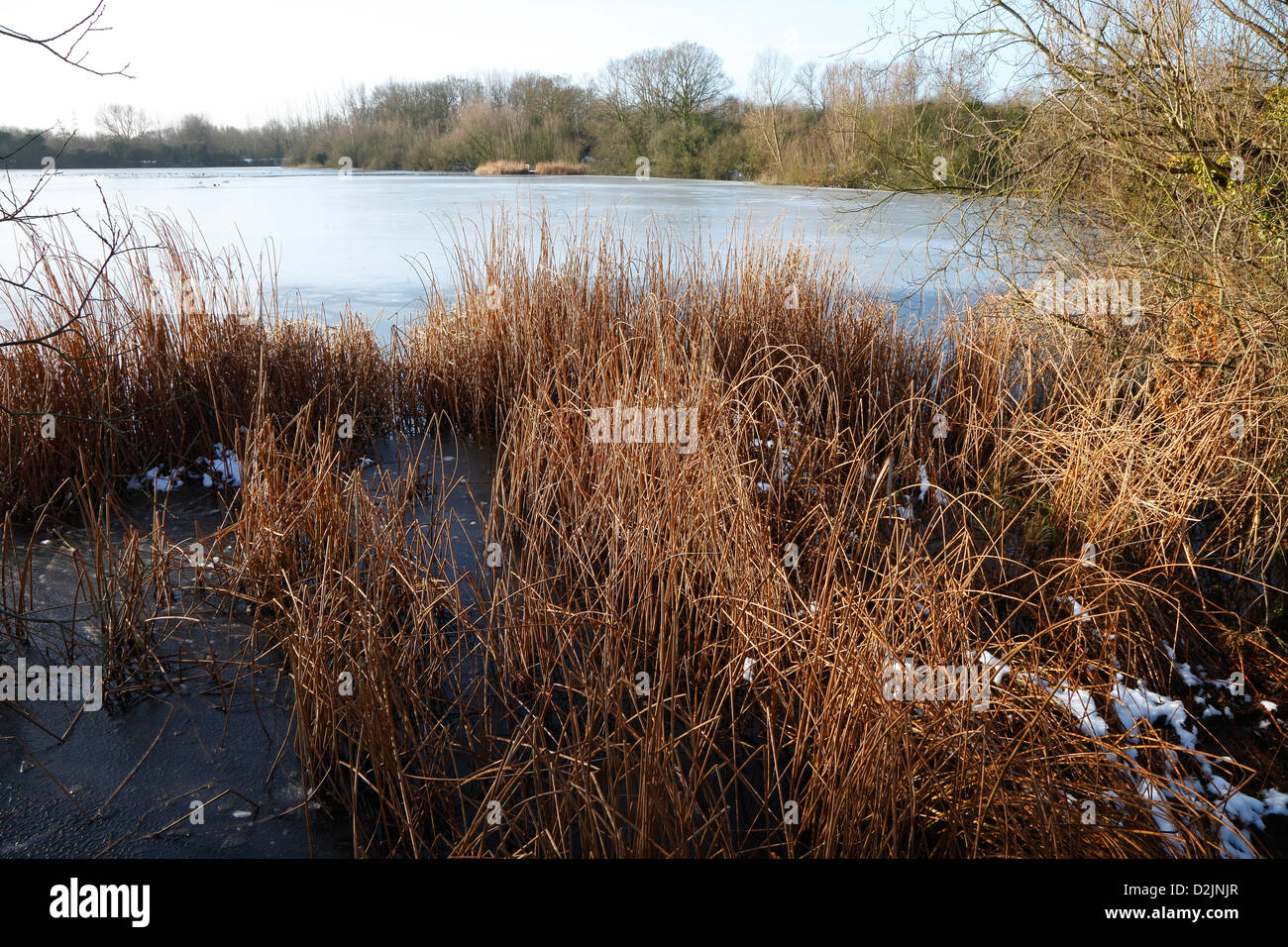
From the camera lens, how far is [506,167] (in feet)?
72.1

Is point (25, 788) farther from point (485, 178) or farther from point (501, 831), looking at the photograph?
point (485, 178)

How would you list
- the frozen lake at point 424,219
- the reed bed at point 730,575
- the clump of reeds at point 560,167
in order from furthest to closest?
the clump of reeds at point 560,167 < the frozen lake at point 424,219 < the reed bed at point 730,575

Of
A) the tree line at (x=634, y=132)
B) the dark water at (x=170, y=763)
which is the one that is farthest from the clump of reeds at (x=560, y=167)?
the dark water at (x=170, y=763)

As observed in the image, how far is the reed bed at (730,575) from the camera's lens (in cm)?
158

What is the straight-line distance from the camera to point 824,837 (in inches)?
58.8

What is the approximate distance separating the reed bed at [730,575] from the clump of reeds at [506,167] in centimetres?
1917

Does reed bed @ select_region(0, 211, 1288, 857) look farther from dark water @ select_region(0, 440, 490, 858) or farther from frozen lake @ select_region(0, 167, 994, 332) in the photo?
frozen lake @ select_region(0, 167, 994, 332)

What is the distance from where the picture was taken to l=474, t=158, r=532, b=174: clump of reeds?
71.3 feet

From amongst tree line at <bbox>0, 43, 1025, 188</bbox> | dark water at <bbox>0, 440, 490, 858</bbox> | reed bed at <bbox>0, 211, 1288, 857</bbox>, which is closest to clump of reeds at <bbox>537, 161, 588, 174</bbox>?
tree line at <bbox>0, 43, 1025, 188</bbox>

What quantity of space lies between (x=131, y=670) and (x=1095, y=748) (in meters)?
2.51

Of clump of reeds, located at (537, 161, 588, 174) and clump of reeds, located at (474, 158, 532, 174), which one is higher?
clump of reeds, located at (474, 158, 532, 174)

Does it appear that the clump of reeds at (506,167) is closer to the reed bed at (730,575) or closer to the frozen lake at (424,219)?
the frozen lake at (424,219)

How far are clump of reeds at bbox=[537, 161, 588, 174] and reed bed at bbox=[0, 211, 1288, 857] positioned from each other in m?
18.0
